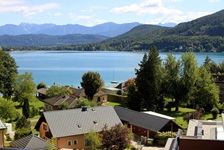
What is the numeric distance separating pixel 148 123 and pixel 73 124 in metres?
7.87

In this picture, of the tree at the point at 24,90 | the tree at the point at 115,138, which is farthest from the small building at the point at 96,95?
the tree at the point at 115,138

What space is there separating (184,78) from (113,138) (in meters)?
22.3

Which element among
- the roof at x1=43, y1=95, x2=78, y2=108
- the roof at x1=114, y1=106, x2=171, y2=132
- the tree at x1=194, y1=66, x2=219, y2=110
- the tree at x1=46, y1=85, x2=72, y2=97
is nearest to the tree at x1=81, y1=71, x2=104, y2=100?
the tree at x1=46, y1=85, x2=72, y2=97

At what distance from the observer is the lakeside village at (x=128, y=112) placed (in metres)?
23.9

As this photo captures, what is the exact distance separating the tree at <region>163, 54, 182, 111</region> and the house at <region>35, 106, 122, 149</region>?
1539 cm

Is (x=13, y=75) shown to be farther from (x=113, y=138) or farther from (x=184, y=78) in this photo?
(x=113, y=138)

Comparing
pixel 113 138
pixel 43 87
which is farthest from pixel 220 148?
pixel 43 87

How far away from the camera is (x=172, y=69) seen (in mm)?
44844

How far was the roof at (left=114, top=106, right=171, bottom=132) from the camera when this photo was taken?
3088 cm

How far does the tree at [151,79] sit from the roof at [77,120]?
Result: 13334 mm

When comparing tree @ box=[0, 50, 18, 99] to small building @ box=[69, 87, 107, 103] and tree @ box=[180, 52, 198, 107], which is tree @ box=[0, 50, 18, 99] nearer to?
small building @ box=[69, 87, 107, 103]

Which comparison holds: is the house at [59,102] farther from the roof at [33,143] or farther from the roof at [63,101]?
the roof at [33,143]

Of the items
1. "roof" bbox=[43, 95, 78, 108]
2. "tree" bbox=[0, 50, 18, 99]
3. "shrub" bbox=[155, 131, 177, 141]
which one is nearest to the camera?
"shrub" bbox=[155, 131, 177, 141]

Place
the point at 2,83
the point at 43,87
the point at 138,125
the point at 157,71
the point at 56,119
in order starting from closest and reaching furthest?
the point at 56,119 < the point at 138,125 < the point at 157,71 < the point at 2,83 < the point at 43,87
